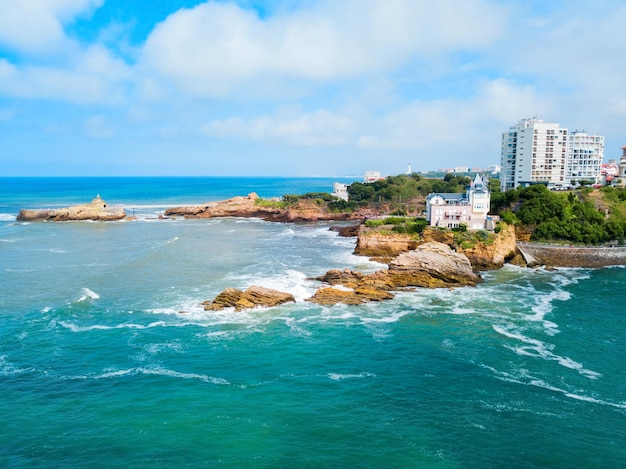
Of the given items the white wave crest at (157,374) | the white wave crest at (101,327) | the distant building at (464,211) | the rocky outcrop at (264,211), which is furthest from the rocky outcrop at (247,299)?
the rocky outcrop at (264,211)

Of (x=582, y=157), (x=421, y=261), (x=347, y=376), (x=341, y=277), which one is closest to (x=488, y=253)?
(x=421, y=261)

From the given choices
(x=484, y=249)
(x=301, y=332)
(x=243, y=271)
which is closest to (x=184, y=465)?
(x=301, y=332)

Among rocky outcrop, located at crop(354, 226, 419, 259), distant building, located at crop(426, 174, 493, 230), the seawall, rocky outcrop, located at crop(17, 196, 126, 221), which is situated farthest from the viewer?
rocky outcrop, located at crop(17, 196, 126, 221)

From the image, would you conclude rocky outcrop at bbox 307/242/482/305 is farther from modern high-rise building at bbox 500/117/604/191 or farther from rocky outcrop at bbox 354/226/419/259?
modern high-rise building at bbox 500/117/604/191

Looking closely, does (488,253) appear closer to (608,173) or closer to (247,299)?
(247,299)

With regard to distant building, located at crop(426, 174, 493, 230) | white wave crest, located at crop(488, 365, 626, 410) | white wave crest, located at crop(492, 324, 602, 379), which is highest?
distant building, located at crop(426, 174, 493, 230)

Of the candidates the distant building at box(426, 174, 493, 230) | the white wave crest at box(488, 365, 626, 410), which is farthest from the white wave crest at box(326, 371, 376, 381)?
the distant building at box(426, 174, 493, 230)
